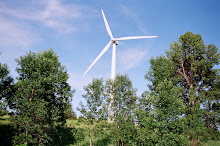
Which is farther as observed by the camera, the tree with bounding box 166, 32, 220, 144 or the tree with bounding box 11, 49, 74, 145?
the tree with bounding box 166, 32, 220, 144

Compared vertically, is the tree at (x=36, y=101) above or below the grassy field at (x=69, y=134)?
above

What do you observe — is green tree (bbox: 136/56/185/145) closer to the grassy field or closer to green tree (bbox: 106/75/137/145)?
green tree (bbox: 106/75/137/145)

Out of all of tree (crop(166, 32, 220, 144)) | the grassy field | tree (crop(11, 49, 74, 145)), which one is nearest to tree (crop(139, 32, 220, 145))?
tree (crop(166, 32, 220, 144))

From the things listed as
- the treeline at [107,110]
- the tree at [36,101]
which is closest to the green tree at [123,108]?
the treeline at [107,110]

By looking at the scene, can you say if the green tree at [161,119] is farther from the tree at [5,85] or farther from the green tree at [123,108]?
the tree at [5,85]

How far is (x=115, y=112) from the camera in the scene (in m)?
32.8

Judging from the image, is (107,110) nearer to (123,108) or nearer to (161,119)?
(123,108)

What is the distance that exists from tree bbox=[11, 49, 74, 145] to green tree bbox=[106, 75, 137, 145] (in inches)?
398

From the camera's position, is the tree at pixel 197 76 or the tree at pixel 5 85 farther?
the tree at pixel 197 76

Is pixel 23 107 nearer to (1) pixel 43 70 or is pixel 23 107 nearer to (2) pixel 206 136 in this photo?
(1) pixel 43 70

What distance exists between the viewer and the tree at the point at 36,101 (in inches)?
1147

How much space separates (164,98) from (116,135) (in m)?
10.3

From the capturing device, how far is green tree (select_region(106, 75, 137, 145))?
101 feet

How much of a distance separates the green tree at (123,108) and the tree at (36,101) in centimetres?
1011
